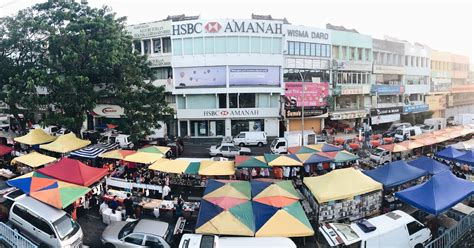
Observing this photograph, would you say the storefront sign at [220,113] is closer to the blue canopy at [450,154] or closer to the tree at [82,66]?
the tree at [82,66]

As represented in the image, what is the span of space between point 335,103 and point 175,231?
1251 inches

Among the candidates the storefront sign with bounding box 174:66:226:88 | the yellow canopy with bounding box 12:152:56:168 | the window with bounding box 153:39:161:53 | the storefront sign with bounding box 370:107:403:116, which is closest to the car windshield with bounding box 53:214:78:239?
the yellow canopy with bounding box 12:152:56:168

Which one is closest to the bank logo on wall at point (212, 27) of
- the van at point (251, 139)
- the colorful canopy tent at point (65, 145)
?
the van at point (251, 139)

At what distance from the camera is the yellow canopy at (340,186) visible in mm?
13047

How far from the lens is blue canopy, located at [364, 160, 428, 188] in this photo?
49.0 ft

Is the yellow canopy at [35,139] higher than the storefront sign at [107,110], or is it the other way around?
the storefront sign at [107,110]

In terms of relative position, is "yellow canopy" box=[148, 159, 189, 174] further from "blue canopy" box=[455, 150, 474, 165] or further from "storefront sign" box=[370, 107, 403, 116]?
"storefront sign" box=[370, 107, 403, 116]

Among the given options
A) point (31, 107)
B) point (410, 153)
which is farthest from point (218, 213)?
point (410, 153)

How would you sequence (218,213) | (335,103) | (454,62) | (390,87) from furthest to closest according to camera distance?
(454,62), (390,87), (335,103), (218,213)

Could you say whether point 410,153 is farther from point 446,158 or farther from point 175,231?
point 175,231

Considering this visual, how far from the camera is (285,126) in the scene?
35.7 metres

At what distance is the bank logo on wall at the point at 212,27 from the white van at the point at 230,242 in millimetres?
26172

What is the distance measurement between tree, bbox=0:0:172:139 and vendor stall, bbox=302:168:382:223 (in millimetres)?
16156

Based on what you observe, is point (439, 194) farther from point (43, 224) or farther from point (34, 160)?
point (34, 160)
